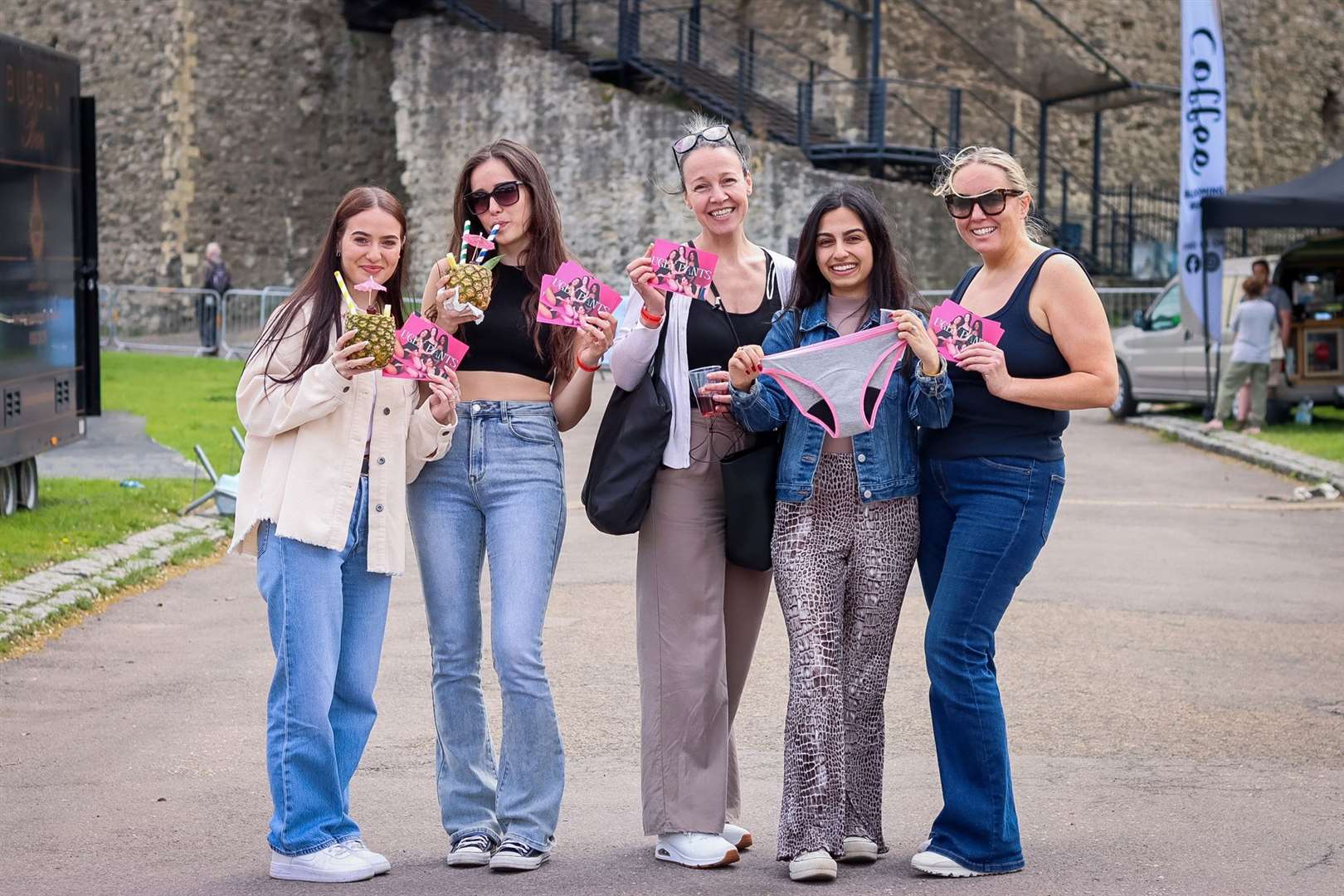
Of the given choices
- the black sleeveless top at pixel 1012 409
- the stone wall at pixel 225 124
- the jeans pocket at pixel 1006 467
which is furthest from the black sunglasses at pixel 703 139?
the stone wall at pixel 225 124

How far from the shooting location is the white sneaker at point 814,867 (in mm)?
4469

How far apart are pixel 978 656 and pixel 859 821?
22.0 inches

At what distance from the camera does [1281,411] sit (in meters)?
18.4

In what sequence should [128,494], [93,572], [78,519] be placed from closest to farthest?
[93,572] → [78,519] → [128,494]

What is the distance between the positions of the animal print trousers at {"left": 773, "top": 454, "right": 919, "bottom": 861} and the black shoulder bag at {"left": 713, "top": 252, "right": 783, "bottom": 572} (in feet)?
0.14

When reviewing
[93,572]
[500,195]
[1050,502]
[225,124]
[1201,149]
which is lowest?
[93,572]

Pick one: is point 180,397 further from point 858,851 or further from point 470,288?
point 858,851

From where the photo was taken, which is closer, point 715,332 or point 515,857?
point 515,857

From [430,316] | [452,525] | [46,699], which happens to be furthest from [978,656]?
[46,699]

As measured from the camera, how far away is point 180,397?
1992cm

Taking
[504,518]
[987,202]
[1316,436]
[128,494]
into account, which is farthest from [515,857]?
[1316,436]

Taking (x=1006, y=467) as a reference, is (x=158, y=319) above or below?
above

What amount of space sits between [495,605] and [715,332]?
944mm

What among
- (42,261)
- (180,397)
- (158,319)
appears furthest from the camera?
(158,319)
